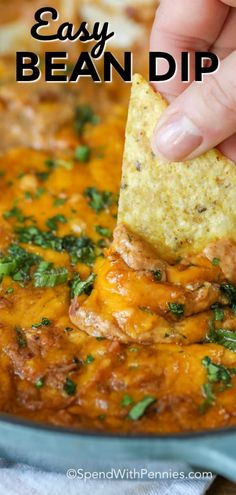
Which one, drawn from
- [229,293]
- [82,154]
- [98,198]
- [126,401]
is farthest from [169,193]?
[82,154]

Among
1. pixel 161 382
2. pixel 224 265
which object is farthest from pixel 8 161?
pixel 161 382

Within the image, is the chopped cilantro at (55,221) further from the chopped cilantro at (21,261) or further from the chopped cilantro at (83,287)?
the chopped cilantro at (83,287)

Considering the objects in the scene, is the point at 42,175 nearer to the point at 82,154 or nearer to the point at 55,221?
the point at 82,154

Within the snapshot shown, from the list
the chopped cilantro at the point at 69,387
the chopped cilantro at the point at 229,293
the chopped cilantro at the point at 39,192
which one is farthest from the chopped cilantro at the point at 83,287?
the chopped cilantro at the point at 39,192

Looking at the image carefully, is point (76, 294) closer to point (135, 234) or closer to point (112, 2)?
point (135, 234)

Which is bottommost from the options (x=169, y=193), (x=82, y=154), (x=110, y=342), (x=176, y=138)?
(x=110, y=342)
